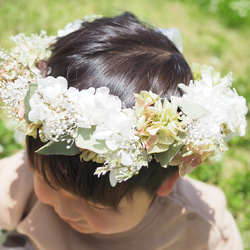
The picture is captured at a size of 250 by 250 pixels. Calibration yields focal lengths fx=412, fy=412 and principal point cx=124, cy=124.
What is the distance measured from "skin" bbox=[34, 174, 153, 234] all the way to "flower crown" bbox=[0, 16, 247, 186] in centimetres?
23

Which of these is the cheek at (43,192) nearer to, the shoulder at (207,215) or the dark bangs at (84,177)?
the dark bangs at (84,177)

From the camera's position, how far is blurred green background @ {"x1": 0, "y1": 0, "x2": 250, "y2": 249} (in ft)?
6.78

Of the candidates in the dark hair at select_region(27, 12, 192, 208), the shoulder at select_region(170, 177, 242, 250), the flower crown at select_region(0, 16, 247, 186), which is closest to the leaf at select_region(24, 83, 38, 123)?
Answer: the flower crown at select_region(0, 16, 247, 186)

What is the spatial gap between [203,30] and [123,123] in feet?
7.76

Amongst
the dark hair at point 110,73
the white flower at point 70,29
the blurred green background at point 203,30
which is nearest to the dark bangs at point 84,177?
the dark hair at point 110,73

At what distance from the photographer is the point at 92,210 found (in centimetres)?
124

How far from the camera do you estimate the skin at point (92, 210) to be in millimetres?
1229

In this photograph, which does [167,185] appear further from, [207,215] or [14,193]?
[14,193]

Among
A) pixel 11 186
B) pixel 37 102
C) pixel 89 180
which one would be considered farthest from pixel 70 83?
pixel 11 186

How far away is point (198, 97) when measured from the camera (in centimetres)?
104

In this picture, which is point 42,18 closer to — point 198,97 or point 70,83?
point 70,83

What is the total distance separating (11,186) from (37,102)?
0.68 m

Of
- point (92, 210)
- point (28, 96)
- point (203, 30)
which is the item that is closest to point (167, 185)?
point (92, 210)

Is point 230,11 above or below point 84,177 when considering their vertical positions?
above
